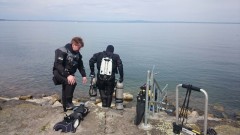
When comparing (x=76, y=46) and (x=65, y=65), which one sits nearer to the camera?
(x=76, y=46)

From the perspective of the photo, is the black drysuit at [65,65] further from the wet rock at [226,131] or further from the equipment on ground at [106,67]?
the wet rock at [226,131]

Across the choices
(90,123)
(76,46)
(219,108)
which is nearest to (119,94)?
(90,123)

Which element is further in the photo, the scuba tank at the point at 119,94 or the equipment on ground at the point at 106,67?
the scuba tank at the point at 119,94

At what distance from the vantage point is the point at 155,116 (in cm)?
781

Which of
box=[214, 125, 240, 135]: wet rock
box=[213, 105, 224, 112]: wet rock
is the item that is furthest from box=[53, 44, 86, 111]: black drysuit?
box=[213, 105, 224, 112]: wet rock

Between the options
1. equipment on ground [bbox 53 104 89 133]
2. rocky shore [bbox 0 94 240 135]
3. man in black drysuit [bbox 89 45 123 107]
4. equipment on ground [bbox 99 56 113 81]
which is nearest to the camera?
equipment on ground [bbox 53 104 89 133]

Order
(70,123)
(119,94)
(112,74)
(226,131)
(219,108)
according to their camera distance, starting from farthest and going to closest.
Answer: (219,108), (119,94), (112,74), (226,131), (70,123)

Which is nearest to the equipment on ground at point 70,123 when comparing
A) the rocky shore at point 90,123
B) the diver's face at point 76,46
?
the rocky shore at point 90,123

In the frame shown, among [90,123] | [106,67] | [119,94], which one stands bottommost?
[90,123]

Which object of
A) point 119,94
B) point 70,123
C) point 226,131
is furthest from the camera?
point 119,94

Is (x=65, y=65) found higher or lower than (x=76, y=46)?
lower

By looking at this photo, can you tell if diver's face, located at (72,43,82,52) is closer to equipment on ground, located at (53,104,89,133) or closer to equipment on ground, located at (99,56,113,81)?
equipment on ground, located at (99,56,113,81)

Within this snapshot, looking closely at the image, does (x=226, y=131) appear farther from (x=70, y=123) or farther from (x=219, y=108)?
(x=219, y=108)

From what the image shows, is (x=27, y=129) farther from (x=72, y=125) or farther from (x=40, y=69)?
(x=40, y=69)
